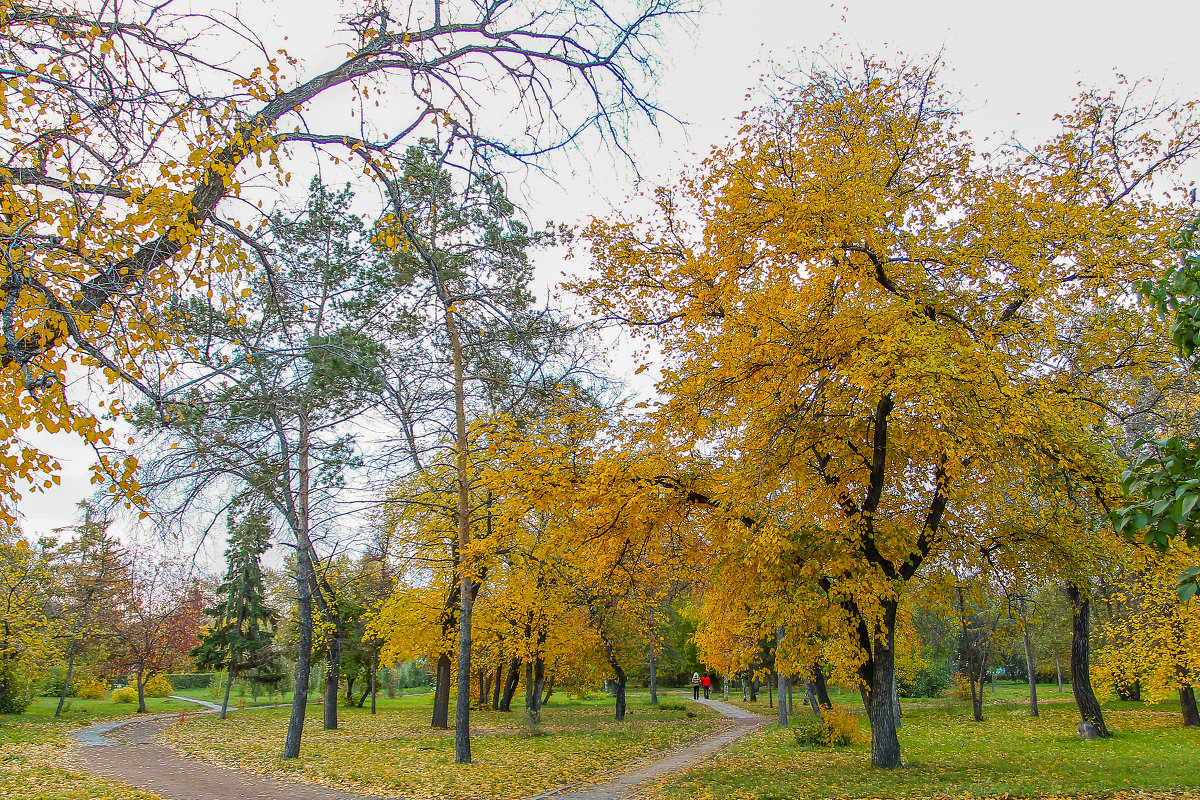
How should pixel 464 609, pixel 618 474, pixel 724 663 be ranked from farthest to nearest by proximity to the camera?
pixel 724 663 < pixel 464 609 < pixel 618 474

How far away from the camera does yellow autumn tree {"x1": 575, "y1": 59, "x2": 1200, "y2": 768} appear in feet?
23.8

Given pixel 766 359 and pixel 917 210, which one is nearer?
pixel 766 359

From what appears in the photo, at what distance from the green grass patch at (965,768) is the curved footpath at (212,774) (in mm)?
866

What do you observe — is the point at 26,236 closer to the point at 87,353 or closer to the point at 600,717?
the point at 87,353

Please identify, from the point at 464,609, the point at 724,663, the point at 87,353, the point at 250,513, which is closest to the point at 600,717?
the point at 724,663

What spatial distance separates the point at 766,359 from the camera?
8.05m

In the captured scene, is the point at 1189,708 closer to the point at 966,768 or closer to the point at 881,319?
the point at 966,768

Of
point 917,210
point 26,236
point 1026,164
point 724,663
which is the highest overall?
point 1026,164

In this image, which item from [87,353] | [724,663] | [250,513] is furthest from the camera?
[724,663]

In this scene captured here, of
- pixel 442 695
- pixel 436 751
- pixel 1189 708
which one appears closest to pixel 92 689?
pixel 442 695

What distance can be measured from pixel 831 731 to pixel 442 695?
13097mm

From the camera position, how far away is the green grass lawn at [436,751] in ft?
32.3

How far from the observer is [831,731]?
13719 mm

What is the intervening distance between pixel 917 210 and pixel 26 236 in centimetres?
1010
